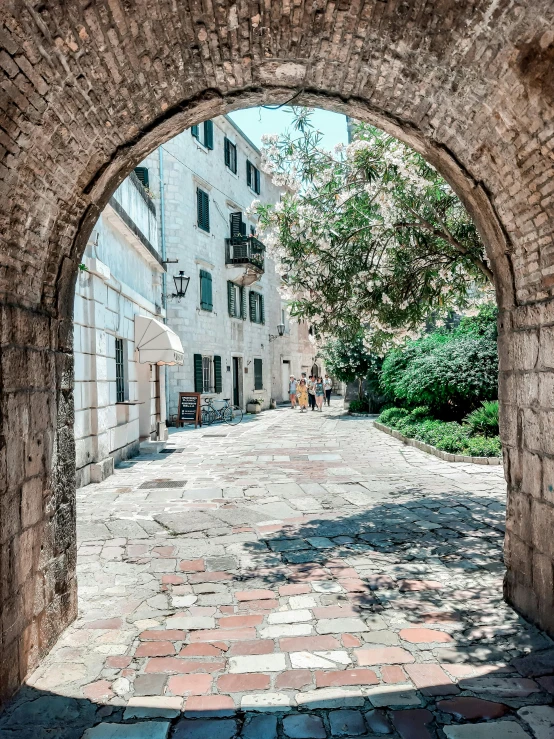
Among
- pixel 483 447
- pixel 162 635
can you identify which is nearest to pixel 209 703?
pixel 162 635

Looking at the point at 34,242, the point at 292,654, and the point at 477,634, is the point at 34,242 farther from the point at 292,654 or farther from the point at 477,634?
the point at 477,634

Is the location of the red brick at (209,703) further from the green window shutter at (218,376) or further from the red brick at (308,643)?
the green window shutter at (218,376)

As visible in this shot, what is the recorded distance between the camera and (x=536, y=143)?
3123mm

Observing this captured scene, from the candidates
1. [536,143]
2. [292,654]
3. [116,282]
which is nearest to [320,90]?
[536,143]

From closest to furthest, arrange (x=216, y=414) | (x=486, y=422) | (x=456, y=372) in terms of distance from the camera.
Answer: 1. (x=486, y=422)
2. (x=456, y=372)
3. (x=216, y=414)

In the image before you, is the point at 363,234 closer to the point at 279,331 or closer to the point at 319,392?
the point at 319,392

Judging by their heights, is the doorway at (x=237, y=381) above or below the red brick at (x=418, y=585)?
above

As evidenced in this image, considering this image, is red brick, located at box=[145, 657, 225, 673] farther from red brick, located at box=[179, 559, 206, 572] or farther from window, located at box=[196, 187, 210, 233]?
window, located at box=[196, 187, 210, 233]

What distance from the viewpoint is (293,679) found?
3.13 m

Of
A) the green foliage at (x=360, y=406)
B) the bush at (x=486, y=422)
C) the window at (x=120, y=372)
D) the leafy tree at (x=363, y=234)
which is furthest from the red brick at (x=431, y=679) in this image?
the green foliage at (x=360, y=406)

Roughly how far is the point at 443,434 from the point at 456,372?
2.09m

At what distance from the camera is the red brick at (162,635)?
3.67 metres

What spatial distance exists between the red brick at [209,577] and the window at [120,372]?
6.89 meters

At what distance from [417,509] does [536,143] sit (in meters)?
4.65
